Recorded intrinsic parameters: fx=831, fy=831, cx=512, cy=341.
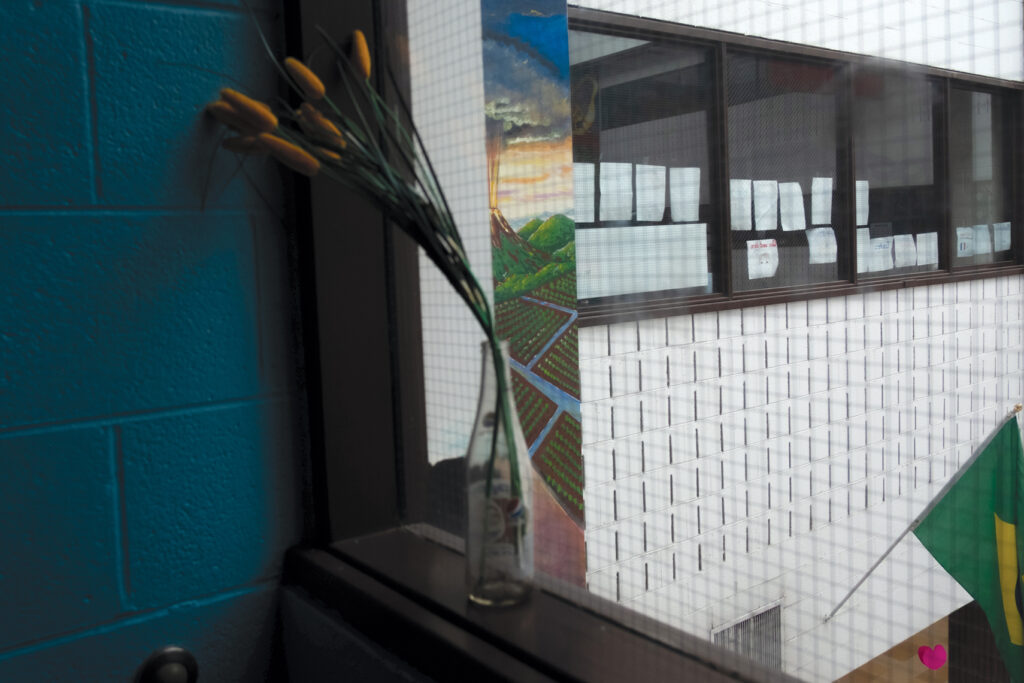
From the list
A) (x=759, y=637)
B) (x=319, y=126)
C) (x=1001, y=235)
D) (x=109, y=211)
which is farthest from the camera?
(x=109, y=211)

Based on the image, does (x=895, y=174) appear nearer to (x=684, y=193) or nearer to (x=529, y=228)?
(x=684, y=193)

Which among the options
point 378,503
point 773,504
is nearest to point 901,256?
point 773,504

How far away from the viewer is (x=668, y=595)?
1.05 meters

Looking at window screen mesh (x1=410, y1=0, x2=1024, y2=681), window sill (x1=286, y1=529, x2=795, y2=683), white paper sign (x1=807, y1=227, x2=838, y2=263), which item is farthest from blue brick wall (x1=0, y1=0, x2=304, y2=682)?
white paper sign (x1=807, y1=227, x2=838, y2=263)

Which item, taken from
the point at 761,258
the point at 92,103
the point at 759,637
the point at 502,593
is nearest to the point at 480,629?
the point at 502,593

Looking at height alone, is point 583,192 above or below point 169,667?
above

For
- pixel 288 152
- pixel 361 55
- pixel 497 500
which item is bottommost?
pixel 497 500

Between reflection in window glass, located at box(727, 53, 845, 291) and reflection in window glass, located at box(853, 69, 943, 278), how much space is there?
0.08 feet

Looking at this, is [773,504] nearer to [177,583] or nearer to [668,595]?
[668,595]

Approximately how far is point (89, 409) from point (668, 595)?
819 millimetres

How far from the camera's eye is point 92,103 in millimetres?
1128

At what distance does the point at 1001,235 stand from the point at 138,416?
1075mm

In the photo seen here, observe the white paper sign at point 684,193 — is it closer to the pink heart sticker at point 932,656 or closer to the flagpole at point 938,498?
the flagpole at point 938,498

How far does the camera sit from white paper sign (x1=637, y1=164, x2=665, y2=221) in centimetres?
90
